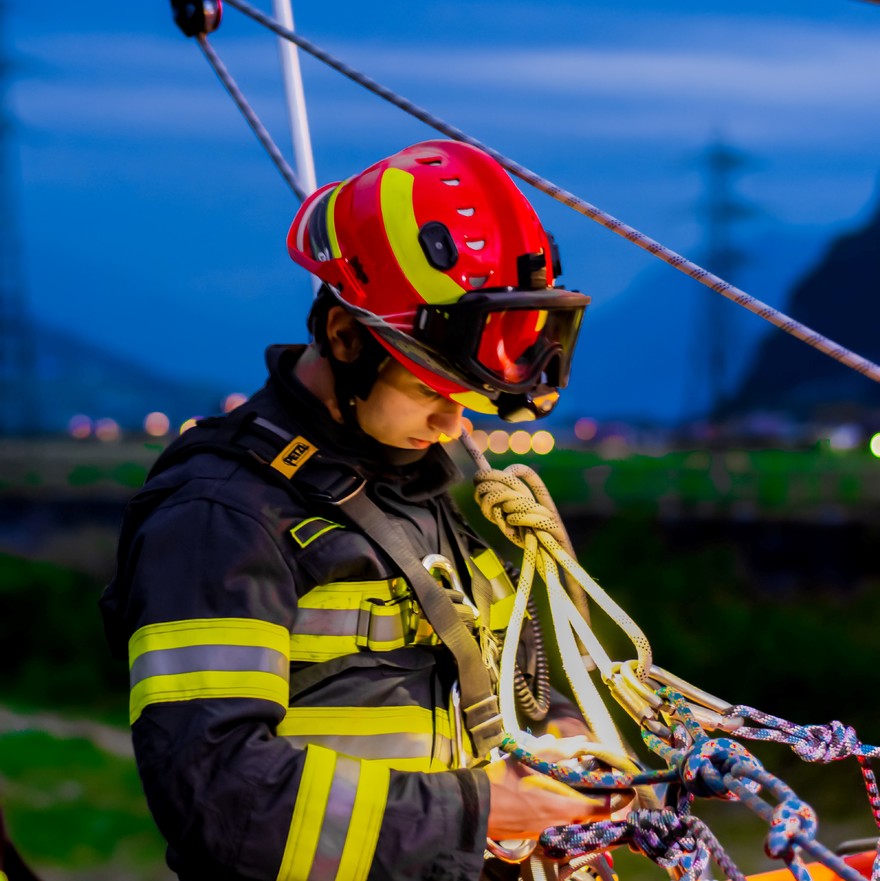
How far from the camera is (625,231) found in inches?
61.6

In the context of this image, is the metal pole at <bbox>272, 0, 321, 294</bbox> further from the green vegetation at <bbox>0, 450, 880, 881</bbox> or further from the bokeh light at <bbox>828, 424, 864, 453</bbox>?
the bokeh light at <bbox>828, 424, 864, 453</bbox>

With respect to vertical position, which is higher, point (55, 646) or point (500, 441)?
point (500, 441)

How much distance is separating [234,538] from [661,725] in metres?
0.56

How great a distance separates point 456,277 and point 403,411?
0.59 ft

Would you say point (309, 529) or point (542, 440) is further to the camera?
point (542, 440)

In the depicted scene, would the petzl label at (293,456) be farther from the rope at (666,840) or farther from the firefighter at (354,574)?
the rope at (666,840)

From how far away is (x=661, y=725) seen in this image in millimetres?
1473

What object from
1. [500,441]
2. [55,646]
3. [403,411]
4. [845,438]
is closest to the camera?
[403,411]

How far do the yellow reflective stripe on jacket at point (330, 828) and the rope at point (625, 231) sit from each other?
0.70 meters

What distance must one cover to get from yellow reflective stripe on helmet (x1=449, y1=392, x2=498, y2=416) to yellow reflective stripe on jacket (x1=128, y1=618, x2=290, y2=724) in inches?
13.9

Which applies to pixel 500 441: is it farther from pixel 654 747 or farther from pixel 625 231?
pixel 654 747

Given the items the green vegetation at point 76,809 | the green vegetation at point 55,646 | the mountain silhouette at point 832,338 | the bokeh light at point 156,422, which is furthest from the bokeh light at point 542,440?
the bokeh light at point 156,422

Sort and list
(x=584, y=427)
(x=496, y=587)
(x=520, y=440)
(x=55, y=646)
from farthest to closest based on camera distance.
Answer: (x=584, y=427), (x=520, y=440), (x=55, y=646), (x=496, y=587)

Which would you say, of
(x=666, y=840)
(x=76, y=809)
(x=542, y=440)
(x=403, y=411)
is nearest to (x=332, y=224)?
(x=403, y=411)
